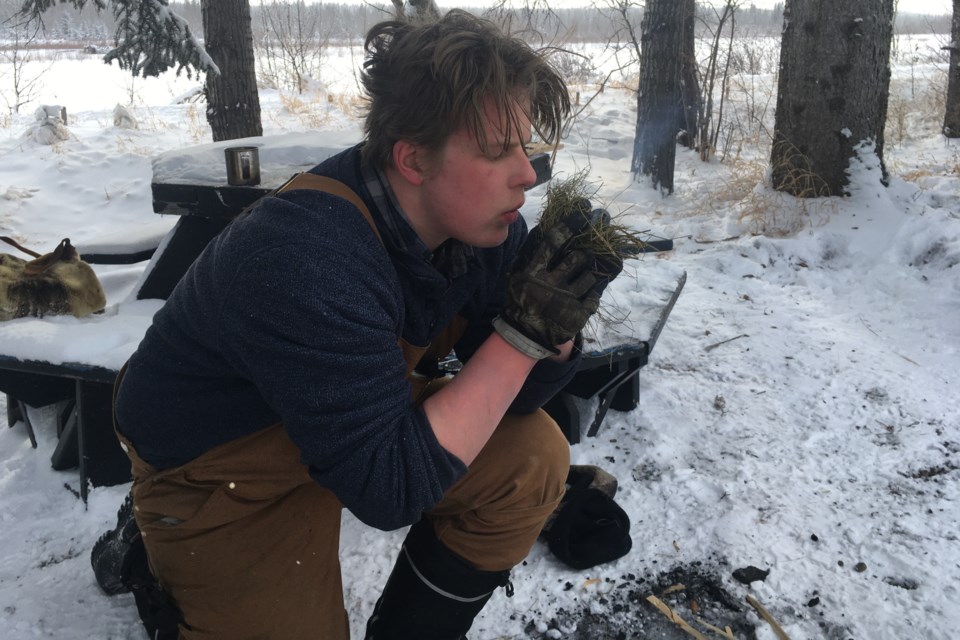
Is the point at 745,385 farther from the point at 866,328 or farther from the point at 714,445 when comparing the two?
the point at 866,328

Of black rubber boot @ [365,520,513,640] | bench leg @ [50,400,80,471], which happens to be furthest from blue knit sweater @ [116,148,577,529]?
bench leg @ [50,400,80,471]

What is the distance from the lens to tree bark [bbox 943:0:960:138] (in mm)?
8011

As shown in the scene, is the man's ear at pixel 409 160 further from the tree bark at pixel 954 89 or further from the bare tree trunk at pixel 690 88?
the tree bark at pixel 954 89

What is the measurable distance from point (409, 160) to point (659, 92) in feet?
19.8

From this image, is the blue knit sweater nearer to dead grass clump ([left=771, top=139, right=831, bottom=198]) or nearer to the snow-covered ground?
the snow-covered ground

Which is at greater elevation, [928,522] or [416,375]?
[416,375]

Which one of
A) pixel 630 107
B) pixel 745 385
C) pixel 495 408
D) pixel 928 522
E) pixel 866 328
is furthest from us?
pixel 630 107

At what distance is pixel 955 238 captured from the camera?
3.95 m

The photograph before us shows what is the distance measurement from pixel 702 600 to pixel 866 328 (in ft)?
7.28

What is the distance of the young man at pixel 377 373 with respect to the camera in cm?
123

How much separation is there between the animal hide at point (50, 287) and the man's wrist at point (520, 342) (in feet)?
7.46

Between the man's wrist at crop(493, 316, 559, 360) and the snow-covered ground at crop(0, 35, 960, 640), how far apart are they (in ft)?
2.92

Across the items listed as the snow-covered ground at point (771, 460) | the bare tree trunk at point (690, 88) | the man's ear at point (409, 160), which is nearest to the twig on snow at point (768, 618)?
the snow-covered ground at point (771, 460)

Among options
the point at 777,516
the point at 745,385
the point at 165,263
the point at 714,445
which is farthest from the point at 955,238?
the point at 165,263
